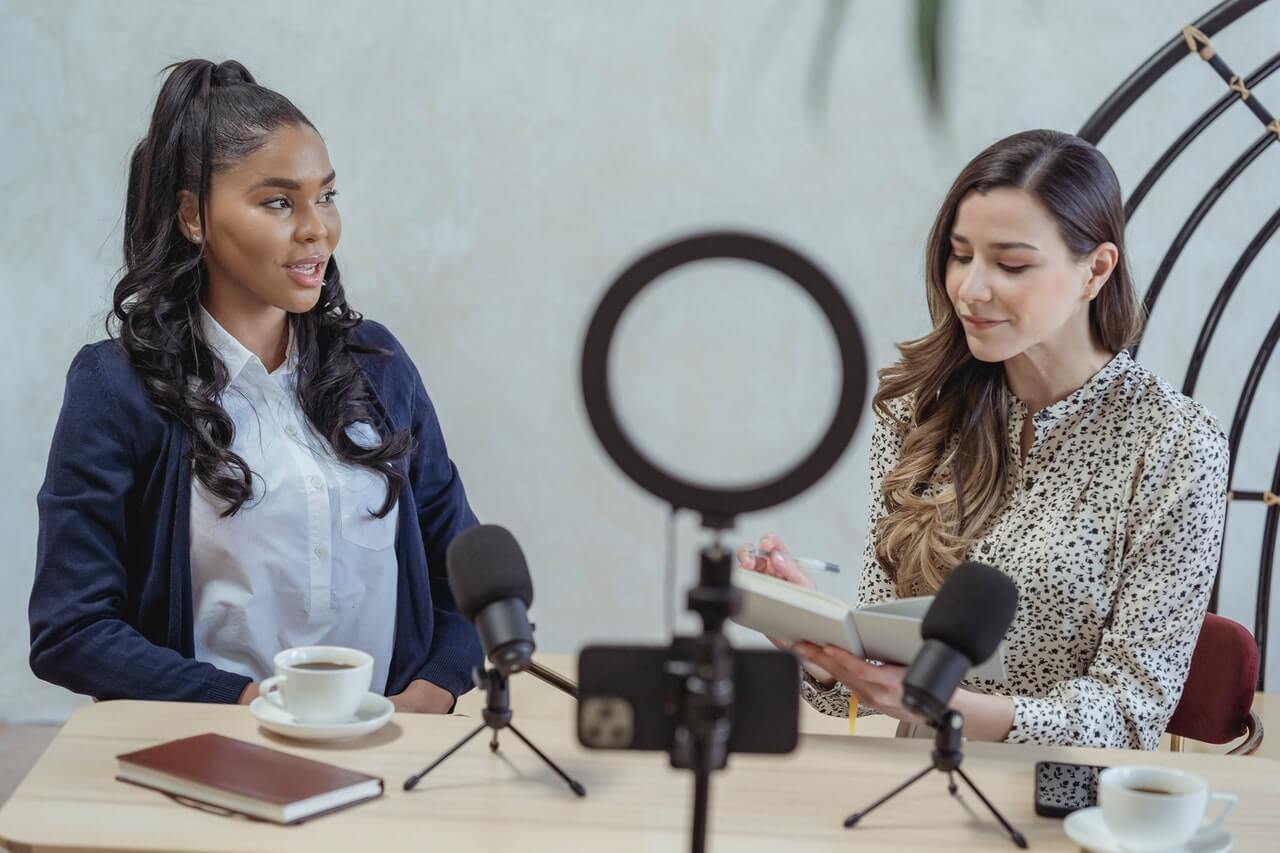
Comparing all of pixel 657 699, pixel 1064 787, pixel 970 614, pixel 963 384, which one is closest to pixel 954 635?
pixel 970 614

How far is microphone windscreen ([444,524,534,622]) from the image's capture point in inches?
45.8

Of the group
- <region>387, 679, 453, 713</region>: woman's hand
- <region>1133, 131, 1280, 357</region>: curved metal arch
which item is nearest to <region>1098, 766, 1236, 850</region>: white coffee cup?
<region>387, 679, 453, 713</region>: woman's hand

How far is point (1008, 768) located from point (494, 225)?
2106 millimetres

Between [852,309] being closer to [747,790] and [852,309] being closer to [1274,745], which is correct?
[747,790]

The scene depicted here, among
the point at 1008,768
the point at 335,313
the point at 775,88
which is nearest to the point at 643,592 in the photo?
the point at 775,88

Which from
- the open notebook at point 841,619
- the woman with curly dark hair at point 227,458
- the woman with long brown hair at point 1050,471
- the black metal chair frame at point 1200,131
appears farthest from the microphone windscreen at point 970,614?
the black metal chair frame at point 1200,131

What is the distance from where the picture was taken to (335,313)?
1920 mm

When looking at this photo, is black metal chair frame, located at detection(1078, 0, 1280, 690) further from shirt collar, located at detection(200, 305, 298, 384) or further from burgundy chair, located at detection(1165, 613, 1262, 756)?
shirt collar, located at detection(200, 305, 298, 384)

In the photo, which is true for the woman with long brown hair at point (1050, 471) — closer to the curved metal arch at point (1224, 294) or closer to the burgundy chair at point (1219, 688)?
the burgundy chair at point (1219, 688)

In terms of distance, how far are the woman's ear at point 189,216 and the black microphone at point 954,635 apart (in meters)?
1.14

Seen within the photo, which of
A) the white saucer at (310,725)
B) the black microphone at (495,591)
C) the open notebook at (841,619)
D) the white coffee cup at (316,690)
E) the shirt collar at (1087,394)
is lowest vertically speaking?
the white saucer at (310,725)

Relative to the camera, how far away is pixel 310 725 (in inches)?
52.5

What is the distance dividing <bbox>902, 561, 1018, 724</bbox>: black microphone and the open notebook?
9.5 inches

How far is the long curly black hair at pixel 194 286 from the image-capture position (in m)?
1.70
